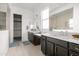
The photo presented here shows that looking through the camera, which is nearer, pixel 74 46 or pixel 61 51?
pixel 74 46

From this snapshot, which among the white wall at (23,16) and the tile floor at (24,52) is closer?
the tile floor at (24,52)

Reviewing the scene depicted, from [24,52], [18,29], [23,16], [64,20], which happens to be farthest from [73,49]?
[18,29]

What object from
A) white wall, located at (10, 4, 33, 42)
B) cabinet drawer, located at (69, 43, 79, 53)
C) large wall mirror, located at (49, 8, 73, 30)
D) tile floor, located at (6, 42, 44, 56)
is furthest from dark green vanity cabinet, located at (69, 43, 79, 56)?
white wall, located at (10, 4, 33, 42)

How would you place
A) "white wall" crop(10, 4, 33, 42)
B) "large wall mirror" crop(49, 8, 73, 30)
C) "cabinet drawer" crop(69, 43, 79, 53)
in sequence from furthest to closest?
"white wall" crop(10, 4, 33, 42) → "large wall mirror" crop(49, 8, 73, 30) → "cabinet drawer" crop(69, 43, 79, 53)

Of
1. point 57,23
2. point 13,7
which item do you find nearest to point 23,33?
point 13,7

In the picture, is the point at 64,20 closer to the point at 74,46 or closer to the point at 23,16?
the point at 74,46

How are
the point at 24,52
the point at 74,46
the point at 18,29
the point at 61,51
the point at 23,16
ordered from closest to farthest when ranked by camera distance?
the point at 74,46 < the point at 61,51 < the point at 24,52 < the point at 23,16 < the point at 18,29

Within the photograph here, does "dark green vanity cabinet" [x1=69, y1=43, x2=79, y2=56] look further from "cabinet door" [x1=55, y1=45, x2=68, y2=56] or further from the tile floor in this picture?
the tile floor

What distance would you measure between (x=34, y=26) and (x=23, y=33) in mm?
839

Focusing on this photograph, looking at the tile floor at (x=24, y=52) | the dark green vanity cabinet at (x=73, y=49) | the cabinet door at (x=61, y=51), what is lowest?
the tile floor at (x=24, y=52)

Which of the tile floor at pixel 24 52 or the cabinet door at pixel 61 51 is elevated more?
the cabinet door at pixel 61 51

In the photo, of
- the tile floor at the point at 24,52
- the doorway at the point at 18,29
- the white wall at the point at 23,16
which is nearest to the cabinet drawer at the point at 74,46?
the tile floor at the point at 24,52

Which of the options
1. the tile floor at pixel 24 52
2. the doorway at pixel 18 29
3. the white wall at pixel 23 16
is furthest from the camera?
the doorway at pixel 18 29

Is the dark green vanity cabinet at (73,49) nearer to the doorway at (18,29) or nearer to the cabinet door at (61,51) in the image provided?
the cabinet door at (61,51)
